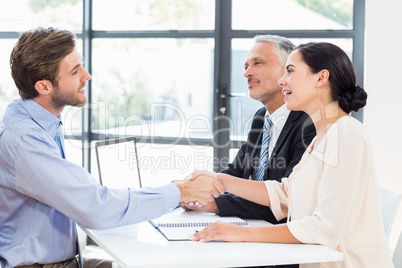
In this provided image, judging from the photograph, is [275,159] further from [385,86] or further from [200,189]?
[385,86]

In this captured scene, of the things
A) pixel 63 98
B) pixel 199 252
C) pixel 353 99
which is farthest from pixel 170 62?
pixel 199 252

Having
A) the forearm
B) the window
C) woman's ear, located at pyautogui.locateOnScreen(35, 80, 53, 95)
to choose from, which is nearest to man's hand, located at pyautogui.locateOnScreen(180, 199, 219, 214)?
the forearm

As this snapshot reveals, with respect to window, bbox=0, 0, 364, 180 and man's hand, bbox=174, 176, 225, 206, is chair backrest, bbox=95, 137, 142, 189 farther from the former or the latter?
window, bbox=0, 0, 364, 180

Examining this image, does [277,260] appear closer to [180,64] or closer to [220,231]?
[220,231]

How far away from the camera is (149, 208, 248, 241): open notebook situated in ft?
5.82

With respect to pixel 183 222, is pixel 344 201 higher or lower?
higher

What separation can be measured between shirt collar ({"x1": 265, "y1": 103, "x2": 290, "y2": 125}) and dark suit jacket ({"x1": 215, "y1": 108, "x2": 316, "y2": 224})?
0.38ft

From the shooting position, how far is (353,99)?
1785 mm

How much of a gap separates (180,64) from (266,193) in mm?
2628

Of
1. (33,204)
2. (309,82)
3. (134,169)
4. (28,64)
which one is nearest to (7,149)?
(33,204)

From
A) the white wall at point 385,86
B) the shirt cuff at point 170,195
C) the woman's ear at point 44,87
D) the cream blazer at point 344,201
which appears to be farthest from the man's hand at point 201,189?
the white wall at point 385,86

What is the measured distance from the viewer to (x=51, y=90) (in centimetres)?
190

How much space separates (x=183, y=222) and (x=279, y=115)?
853 mm

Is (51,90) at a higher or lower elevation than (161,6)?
lower
